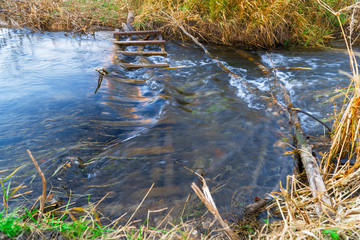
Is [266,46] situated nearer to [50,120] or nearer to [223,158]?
[223,158]

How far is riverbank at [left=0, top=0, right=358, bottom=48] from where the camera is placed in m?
5.79

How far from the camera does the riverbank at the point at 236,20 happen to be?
19.0 ft

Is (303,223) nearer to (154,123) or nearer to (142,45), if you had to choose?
(154,123)

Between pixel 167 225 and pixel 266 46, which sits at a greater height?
pixel 266 46

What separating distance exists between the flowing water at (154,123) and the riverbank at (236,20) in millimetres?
636

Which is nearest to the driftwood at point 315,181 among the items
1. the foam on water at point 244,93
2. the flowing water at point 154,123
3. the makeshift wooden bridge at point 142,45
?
the flowing water at point 154,123

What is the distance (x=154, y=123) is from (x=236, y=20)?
3866 mm

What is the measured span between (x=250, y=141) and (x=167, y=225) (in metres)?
1.50

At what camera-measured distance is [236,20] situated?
5930 mm

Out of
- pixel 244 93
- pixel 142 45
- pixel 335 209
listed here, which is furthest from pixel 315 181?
pixel 142 45

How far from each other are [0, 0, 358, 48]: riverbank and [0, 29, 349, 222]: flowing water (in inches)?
25.0

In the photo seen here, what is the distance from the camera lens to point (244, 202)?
2.11 meters

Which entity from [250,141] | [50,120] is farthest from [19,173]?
[250,141]

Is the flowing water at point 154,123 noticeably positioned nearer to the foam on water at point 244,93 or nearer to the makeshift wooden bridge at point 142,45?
the foam on water at point 244,93
